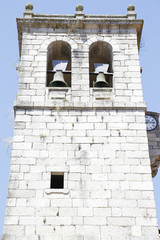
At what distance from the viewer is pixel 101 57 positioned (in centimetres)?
1336

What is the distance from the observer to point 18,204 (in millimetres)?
9305

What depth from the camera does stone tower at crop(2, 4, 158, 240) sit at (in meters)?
9.12

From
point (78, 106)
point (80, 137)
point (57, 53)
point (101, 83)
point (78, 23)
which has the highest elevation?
point (78, 23)

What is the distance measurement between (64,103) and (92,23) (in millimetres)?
3092

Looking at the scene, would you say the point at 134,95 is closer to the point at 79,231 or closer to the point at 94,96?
the point at 94,96

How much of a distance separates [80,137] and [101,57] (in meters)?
3.65

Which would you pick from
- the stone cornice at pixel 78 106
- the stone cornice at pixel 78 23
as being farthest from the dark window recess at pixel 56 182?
the stone cornice at pixel 78 23

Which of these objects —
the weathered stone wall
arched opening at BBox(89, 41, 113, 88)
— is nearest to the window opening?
the weathered stone wall

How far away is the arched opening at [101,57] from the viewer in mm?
12672

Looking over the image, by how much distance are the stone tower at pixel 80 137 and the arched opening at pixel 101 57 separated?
3 cm

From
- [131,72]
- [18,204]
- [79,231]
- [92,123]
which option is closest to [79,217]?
[79,231]

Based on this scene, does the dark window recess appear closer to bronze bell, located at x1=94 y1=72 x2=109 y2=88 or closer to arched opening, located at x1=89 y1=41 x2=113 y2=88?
bronze bell, located at x1=94 y1=72 x2=109 y2=88

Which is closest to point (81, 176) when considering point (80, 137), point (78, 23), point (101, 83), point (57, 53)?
point (80, 137)

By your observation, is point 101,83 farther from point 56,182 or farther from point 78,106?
point 56,182
